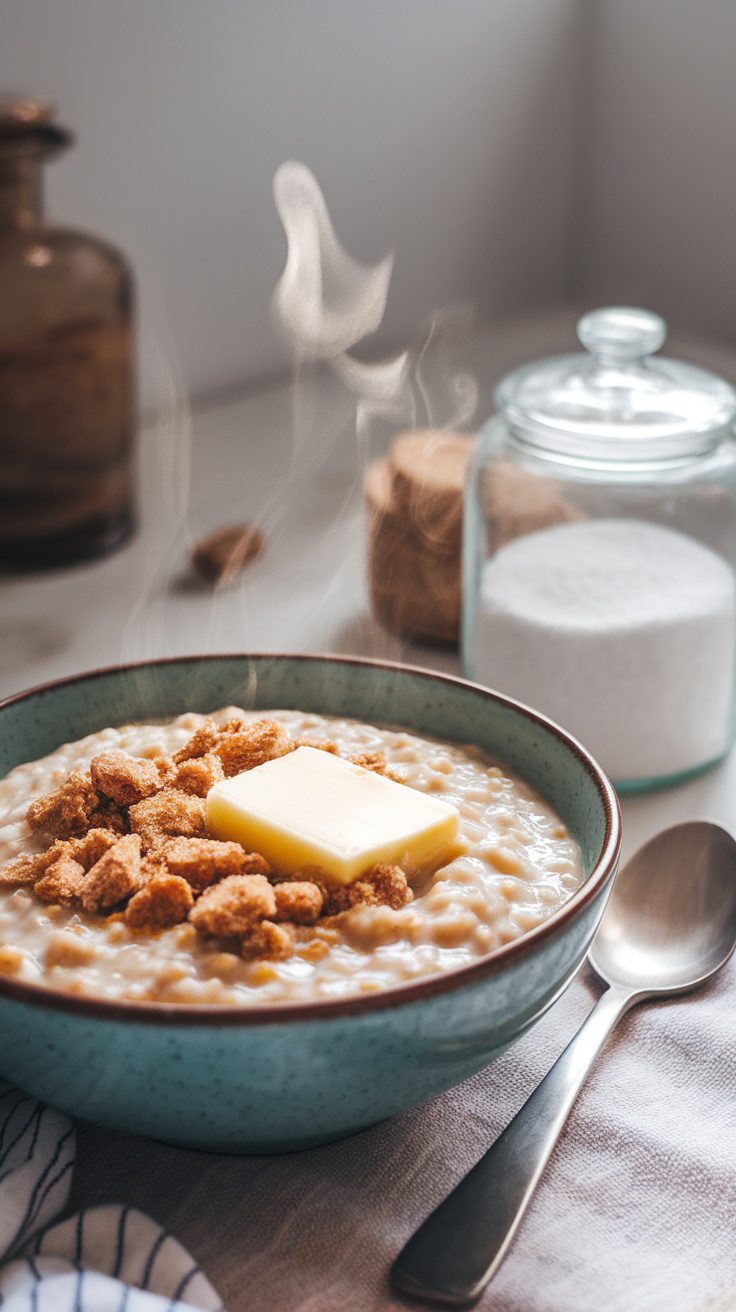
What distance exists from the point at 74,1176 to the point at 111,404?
1146 millimetres

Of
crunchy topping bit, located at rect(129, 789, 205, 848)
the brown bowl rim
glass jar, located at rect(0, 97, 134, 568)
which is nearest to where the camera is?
the brown bowl rim

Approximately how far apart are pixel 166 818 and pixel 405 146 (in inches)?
75.7

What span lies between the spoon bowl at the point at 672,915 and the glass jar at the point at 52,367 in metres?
0.96

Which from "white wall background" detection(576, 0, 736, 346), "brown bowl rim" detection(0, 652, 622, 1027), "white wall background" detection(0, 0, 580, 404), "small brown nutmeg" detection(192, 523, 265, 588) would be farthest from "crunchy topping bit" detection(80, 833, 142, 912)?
"white wall background" detection(576, 0, 736, 346)

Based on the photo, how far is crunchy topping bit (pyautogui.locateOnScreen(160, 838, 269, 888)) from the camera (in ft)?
3.04

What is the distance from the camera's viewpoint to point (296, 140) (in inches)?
95.2

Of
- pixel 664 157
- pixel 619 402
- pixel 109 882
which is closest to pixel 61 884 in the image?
pixel 109 882

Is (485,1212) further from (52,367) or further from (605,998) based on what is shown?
(52,367)

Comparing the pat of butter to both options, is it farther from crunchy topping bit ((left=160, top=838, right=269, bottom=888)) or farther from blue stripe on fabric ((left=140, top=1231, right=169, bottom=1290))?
blue stripe on fabric ((left=140, top=1231, right=169, bottom=1290))

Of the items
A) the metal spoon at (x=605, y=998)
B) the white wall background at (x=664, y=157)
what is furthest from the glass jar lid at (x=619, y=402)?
the white wall background at (x=664, y=157)

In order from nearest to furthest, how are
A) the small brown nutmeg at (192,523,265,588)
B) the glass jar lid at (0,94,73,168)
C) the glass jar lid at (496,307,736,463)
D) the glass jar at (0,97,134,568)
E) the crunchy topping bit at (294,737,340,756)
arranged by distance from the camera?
the crunchy topping bit at (294,737,340,756) → the glass jar lid at (496,307,736,463) → the glass jar lid at (0,94,73,168) → the glass jar at (0,97,134,568) → the small brown nutmeg at (192,523,265,588)

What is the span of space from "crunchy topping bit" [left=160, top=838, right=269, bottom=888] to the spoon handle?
23cm

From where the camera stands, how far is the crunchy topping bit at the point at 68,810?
3.30 ft

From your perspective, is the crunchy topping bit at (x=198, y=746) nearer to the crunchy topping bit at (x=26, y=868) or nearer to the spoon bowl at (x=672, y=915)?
the crunchy topping bit at (x=26, y=868)
